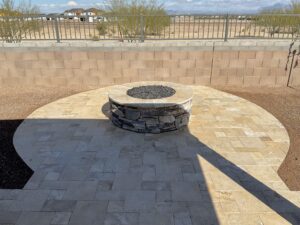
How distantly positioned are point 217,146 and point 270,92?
14.7 feet

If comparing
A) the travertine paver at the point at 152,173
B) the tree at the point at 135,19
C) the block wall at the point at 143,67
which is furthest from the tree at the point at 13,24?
the travertine paver at the point at 152,173

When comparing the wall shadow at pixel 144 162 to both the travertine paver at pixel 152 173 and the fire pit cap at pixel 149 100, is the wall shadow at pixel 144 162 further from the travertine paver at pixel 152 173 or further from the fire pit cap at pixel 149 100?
the fire pit cap at pixel 149 100

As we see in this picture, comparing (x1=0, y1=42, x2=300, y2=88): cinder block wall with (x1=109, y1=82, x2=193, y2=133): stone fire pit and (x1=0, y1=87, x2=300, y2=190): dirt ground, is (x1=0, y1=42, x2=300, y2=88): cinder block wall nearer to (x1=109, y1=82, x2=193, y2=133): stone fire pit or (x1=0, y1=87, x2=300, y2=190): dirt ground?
(x1=0, y1=87, x2=300, y2=190): dirt ground

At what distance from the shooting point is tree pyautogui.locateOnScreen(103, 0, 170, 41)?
1097 cm

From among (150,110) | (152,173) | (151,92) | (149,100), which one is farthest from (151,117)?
(152,173)

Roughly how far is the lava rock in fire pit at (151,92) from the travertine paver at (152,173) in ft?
2.91

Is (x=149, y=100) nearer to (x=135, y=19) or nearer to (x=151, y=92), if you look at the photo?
(x=151, y=92)

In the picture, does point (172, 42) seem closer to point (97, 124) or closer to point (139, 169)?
point (97, 124)

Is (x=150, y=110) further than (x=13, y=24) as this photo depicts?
No

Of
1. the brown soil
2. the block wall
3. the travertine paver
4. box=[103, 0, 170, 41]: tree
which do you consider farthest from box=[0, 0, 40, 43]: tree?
the brown soil

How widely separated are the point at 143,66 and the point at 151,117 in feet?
12.2

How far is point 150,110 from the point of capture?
18.0 ft

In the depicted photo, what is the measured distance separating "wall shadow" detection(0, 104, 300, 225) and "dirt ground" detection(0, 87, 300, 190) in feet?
0.71

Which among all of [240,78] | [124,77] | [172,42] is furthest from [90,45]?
[240,78]
